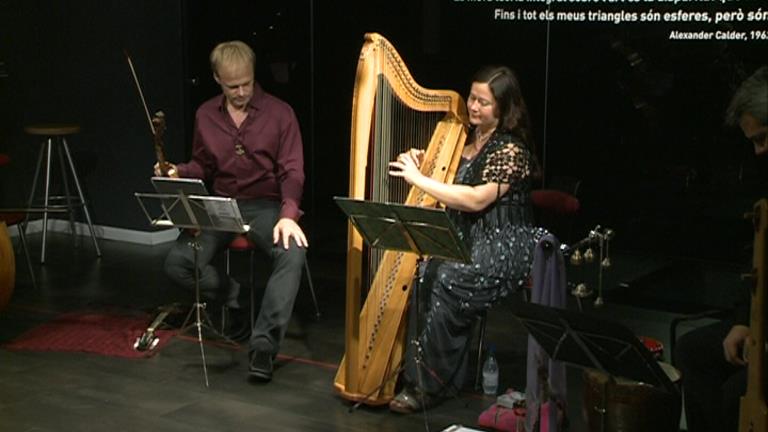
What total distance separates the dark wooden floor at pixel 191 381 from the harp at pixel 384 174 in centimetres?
17

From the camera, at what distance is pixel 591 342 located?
285cm

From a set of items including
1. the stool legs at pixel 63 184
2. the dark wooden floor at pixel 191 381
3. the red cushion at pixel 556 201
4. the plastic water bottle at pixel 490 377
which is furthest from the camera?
the stool legs at pixel 63 184

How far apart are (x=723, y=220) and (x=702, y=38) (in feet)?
2.89

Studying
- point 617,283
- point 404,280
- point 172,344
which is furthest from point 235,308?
point 617,283

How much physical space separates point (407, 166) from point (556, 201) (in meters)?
0.96

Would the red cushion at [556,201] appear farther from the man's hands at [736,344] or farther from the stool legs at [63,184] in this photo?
the stool legs at [63,184]

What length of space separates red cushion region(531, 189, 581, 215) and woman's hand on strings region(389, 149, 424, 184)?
2.49ft

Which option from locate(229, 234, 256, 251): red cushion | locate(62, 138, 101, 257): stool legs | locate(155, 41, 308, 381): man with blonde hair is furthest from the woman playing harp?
locate(62, 138, 101, 257): stool legs

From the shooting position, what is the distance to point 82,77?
6.91 meters

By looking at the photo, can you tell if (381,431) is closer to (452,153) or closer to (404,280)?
(404,280)

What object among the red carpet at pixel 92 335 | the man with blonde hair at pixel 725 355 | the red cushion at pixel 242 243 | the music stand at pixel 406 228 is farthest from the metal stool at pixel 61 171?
the man with blonde hair at pixel 725 355

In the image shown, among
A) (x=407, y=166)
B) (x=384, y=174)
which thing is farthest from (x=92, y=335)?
(x=407, y=166)

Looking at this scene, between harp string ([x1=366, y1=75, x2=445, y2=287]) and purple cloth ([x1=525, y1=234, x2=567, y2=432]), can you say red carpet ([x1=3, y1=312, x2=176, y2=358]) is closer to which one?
harp string ([x1=366, y1=75, x2=445, y2=287])

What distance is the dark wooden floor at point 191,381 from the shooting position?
3969mm
